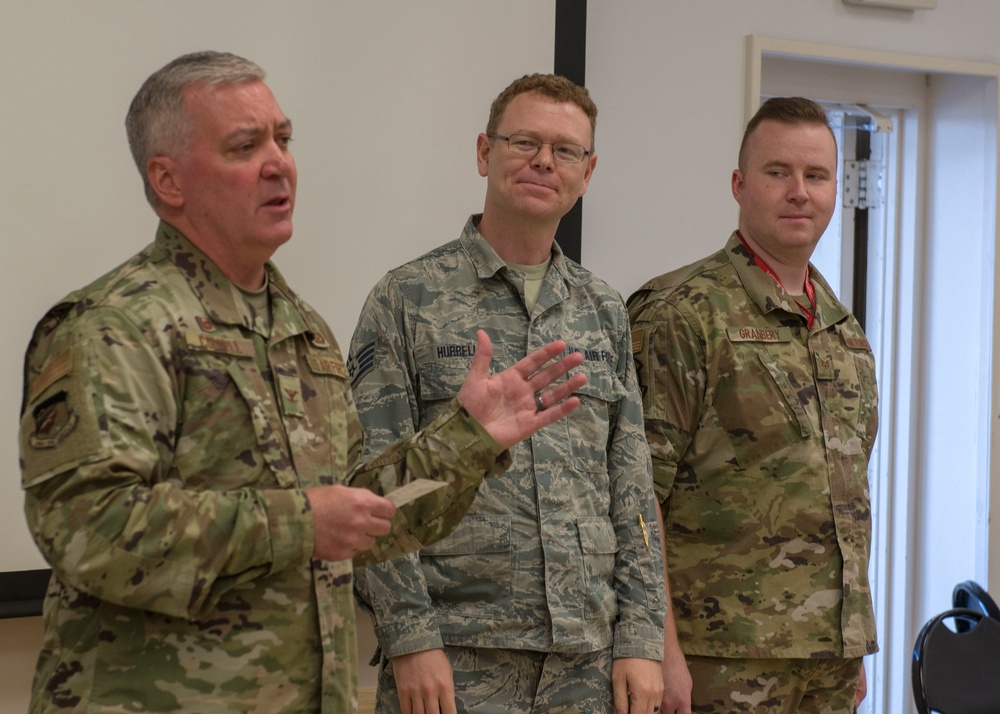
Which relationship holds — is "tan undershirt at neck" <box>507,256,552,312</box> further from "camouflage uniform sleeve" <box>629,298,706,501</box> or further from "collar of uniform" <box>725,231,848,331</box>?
"collar of uniform" <box>725,231,848,331</box>

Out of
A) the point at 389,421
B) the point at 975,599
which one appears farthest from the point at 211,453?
the point at 975,599

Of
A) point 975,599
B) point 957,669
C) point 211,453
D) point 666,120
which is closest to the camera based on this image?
point 211,453

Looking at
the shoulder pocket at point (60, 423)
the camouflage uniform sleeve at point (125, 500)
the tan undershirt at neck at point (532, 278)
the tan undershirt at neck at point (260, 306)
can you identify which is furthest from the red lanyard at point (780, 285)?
the shoulder pocket at point (60, 423)

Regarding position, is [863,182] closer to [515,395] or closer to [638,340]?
[638,340]

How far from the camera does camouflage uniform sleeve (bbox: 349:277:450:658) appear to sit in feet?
5.74

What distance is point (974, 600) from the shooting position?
302 cm

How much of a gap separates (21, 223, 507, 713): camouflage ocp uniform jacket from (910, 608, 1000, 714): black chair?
151 cm

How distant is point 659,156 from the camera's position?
320 centimetres

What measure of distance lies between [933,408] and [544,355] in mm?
2547

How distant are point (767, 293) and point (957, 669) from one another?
3.34 feet

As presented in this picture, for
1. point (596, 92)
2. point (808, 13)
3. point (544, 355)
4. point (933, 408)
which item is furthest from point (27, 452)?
point (933, 408)

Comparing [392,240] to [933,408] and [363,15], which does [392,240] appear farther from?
[933,408]

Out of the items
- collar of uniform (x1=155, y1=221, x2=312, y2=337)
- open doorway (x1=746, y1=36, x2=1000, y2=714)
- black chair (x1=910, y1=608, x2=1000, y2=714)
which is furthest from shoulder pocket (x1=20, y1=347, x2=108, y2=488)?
open doorway (x1=746, y1=36, x2=1000, y2=714)

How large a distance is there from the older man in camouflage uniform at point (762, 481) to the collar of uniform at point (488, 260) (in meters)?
0.26
